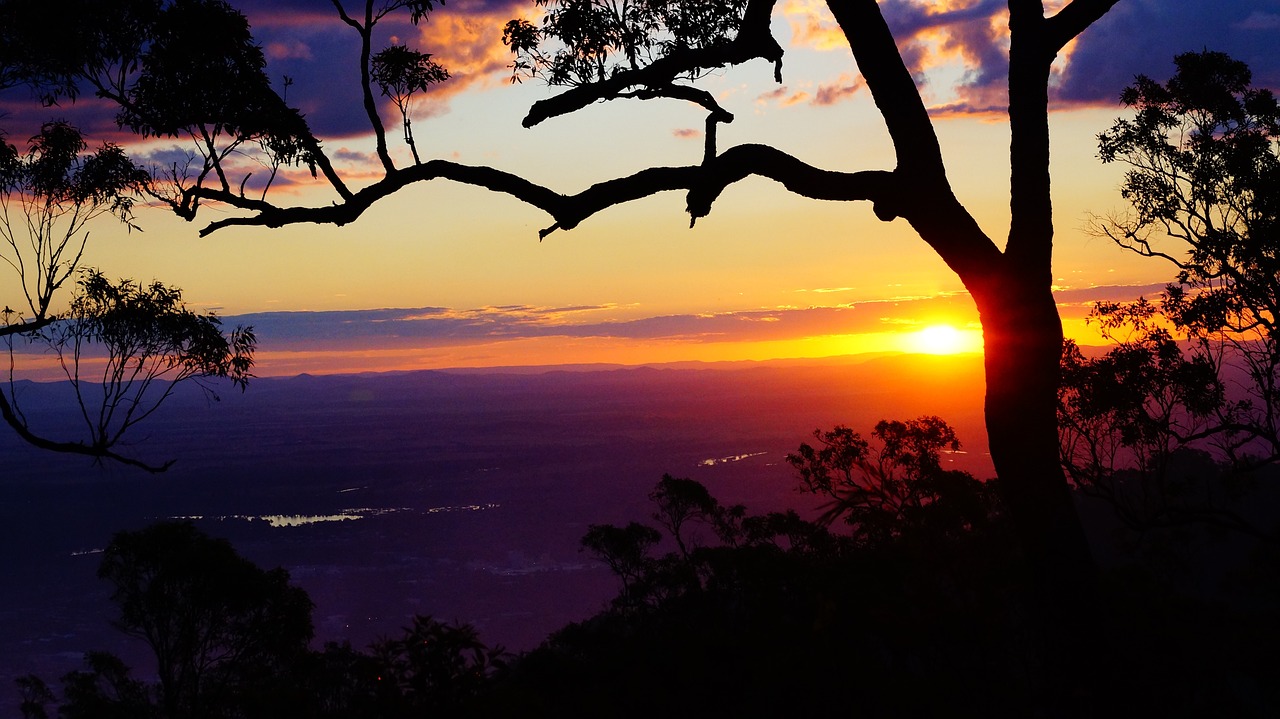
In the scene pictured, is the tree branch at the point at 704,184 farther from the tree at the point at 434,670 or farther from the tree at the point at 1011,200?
the tree at the point at 434,670

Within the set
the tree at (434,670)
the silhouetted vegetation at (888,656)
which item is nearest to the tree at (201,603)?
the silhouetted vegetation at (888,656)

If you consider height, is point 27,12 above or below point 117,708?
above

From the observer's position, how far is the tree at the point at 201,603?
24.9 metres

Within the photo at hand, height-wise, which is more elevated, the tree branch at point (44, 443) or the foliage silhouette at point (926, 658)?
the tree branch at point (44, 443)

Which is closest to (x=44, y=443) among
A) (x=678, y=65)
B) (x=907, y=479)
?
(x=678, y=65)

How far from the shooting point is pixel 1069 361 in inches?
571

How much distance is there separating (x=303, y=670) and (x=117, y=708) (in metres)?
8.90

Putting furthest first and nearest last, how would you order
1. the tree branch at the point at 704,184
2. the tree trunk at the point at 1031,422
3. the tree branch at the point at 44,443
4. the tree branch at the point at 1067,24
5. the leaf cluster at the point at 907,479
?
1. the leaf cluster at the point at 907,479
2. the tree branch at the point at 44,443
3. the tree branch at the point at 1067,24
4. the tree branch at the point at 704,184
5. the tree trunk at the point at 1031,422

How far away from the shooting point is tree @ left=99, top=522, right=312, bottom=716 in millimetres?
24938

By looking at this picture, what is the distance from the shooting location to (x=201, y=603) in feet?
82.1

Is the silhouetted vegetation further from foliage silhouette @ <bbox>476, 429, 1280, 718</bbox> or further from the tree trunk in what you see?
the tree trunk

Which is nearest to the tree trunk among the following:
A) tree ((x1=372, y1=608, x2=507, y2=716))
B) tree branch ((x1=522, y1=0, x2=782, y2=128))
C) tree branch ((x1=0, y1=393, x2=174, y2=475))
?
tree branch ((x1=522, y1=0, x2=782, y2=128))

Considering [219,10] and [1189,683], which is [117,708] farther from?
[1189,683]

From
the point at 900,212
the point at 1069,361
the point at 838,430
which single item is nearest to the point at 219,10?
the point at 900,212
